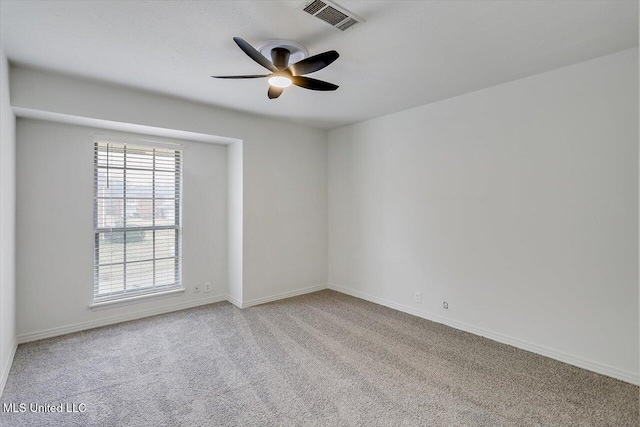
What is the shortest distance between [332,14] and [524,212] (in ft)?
8.07

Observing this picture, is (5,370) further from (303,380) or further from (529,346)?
(529,346)

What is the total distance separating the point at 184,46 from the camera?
2416 mm

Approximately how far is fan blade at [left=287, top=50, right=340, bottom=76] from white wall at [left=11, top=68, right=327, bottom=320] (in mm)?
1935

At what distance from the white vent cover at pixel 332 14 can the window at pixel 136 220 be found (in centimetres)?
291

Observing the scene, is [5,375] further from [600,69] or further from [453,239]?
[600,69]

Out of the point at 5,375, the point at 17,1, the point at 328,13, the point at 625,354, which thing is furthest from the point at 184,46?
the point at 625,354

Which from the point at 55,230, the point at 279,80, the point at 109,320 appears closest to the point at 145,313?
the point at 109,320

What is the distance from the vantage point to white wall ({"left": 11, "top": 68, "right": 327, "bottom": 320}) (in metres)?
3.11

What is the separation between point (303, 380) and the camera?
8.23 ft

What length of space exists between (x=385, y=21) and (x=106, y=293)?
13.1 feet

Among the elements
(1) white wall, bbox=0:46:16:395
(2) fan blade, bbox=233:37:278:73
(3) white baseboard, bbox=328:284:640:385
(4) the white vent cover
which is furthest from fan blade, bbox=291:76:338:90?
(3) white baseboard, bbox=328:284:640:385

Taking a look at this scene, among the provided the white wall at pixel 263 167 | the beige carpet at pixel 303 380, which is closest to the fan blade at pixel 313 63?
the white wall at pixel 263 167

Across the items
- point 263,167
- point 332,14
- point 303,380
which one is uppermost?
point 332,14

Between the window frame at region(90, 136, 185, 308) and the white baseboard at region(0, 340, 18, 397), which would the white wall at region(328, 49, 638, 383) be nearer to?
the window frame at region(90, 136, 185, 308)
